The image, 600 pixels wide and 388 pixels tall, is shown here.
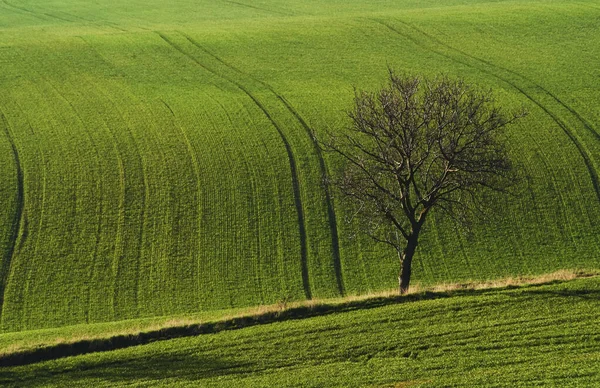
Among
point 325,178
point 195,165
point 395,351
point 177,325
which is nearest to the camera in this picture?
point 395,351

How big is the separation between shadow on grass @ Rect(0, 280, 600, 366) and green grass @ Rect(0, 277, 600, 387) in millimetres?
257

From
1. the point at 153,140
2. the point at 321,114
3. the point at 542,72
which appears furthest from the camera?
the point at 542,72

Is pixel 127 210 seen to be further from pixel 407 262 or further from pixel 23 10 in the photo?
pixel 23 10

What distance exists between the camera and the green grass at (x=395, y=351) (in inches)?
891

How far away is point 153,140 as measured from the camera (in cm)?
4519

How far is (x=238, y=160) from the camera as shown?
4259cm

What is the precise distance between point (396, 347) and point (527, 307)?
5.19 metres

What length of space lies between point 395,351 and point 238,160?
799 inches

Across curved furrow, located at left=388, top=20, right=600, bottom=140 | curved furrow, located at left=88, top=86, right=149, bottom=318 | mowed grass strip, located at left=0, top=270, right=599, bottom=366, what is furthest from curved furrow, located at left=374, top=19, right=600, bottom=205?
curved furrow, located at left=88, top=86, right=149, bottom=318

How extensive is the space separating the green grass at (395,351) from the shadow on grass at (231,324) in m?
0.26

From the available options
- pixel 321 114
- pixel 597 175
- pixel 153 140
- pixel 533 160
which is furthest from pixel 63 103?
pixel 597 175

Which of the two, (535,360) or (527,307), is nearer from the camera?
(535,360)

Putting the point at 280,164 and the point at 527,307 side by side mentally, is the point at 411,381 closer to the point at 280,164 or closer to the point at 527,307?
the point at 527,307

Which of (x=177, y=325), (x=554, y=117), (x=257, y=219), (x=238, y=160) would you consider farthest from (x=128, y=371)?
(x=554, y=117)
